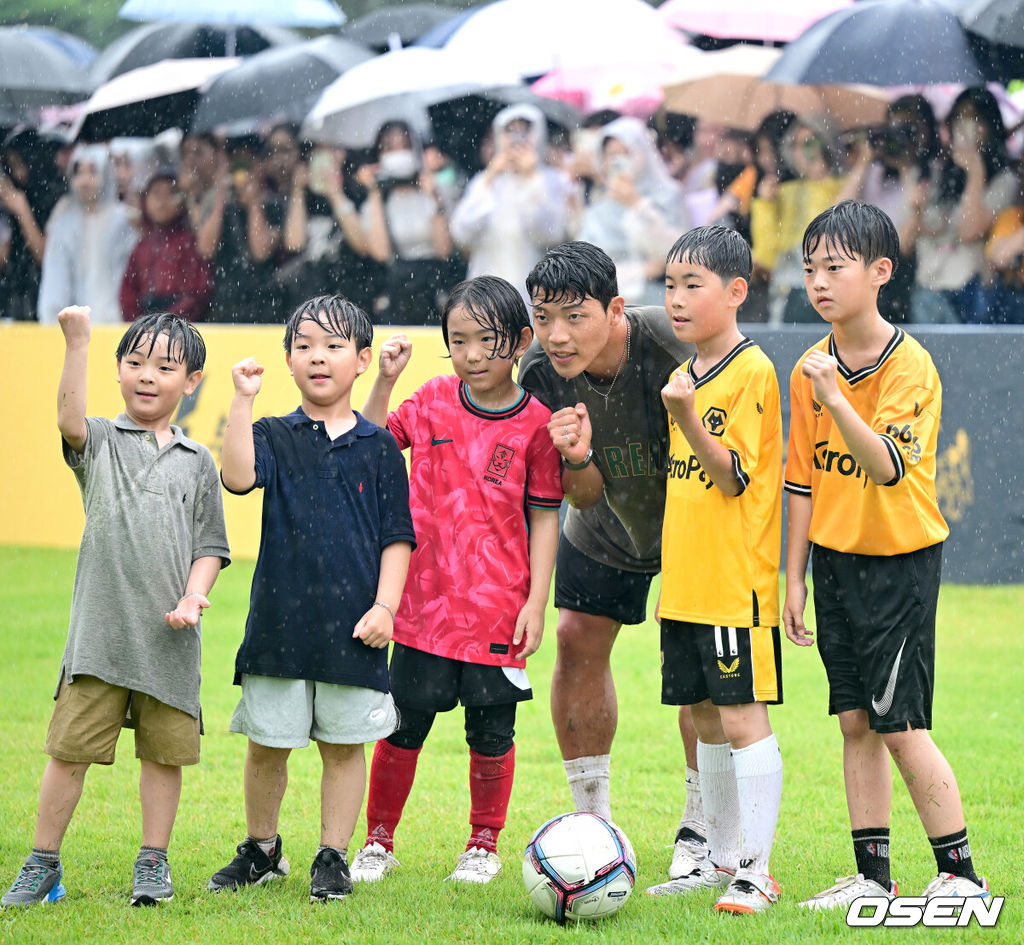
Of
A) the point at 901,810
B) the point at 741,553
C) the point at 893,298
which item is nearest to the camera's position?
the point at 741,553

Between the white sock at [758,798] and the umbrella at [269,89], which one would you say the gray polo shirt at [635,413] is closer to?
the white sock at [758,798]

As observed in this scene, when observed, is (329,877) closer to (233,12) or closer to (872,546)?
(872,546)

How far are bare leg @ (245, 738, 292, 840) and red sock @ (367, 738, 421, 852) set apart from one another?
400 mm

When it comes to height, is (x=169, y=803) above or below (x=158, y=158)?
below

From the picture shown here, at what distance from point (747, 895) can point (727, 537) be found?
1.08 meters

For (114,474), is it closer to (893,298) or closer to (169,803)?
(169,803)

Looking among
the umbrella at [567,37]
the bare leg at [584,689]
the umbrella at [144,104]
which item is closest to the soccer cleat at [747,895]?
the bare leg at [584,689]

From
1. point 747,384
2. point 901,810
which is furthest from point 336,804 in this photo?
point 901,810

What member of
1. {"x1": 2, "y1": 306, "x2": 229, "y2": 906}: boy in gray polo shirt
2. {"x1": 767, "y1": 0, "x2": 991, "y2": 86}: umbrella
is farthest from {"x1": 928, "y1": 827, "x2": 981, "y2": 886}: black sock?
{"x1": 767, "y1": 0, "x2": 991, "y2": 86}: umbrella

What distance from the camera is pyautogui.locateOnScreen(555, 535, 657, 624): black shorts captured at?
499 cm

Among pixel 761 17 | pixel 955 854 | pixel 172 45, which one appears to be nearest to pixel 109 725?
pixel 955 854

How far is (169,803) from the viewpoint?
4234mm

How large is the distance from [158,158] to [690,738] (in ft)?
35.3

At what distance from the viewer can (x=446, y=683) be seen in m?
4.45
